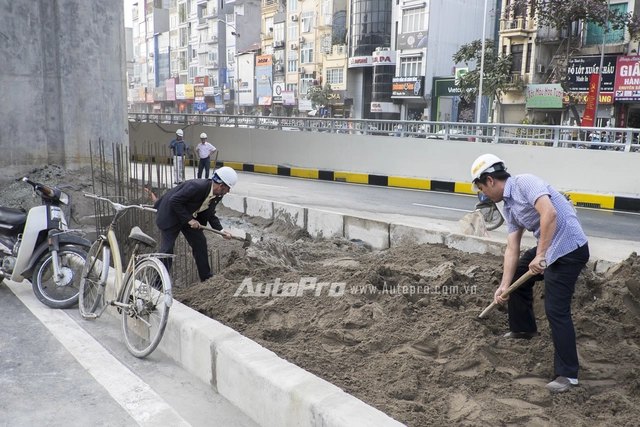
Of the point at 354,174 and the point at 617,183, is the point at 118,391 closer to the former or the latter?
the point at 617,183

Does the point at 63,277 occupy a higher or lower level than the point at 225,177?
lower

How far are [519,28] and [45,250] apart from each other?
2939 centimetres

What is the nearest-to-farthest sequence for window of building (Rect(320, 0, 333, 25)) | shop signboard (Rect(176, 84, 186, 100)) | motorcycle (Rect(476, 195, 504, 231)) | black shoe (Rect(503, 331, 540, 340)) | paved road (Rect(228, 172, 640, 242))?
black shoe (Rect(503, 331, 540, 340)), motorcycle (Rect(476, 195, 504, 231)), paved road (Rect(228, 172, 640, 242)), window of building (Rect(320, 0, 333, 25)), shop signboard (Rect(176, 84, 186, 100))

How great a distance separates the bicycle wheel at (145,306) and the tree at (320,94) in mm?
40695

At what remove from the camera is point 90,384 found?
12.5 ft

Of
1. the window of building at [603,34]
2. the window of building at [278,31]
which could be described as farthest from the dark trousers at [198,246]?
the window of building at [278,31]

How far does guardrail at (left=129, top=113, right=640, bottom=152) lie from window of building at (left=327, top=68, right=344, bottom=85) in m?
24.1

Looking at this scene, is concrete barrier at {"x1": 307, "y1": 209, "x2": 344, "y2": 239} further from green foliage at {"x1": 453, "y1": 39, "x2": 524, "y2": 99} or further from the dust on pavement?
green foliage at {"x1": 453, "y1": 39, "x2": 524, "y2": 99}

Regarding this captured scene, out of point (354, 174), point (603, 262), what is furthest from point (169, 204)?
point (354, 174)

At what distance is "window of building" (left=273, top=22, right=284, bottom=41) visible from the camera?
173 ft

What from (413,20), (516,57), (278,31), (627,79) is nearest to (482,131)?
(627,79)

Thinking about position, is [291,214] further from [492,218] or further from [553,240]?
[553,240]

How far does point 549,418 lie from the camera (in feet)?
9.91

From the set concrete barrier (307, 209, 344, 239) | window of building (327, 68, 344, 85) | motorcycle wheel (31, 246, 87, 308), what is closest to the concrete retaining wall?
concrete barrier (307, 209, 344, 239)
